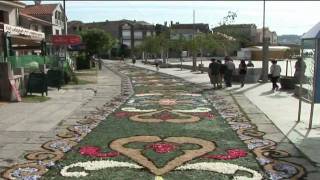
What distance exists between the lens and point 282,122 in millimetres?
13289

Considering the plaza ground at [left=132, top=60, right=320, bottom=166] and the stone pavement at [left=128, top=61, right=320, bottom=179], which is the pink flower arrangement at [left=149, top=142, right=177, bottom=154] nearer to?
the stone pavement at [left=128, top=61, right=320, bottom=179]

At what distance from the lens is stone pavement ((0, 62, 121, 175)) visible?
32.6ft

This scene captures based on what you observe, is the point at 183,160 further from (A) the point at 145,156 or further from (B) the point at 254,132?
(B) the point at 254,132

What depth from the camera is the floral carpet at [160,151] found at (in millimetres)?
7941

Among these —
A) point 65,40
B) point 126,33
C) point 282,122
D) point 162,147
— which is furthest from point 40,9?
point 126,33

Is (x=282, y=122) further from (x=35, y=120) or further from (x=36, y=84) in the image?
(x=36, y=84)

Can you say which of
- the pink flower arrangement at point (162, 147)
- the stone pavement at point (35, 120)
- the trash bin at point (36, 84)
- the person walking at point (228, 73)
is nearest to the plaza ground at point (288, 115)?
the person walking at point (228, 73)

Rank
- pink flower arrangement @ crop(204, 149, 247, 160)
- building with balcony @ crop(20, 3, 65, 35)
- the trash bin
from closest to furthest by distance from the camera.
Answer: pink flower arrangement @ crop(204, 149, 247, 160), the trash bin, building with balcony @ crop(20, 3, 65, 35)

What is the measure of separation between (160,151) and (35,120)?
18.5ft

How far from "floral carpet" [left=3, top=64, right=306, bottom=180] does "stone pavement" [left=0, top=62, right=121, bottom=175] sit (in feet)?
1.24

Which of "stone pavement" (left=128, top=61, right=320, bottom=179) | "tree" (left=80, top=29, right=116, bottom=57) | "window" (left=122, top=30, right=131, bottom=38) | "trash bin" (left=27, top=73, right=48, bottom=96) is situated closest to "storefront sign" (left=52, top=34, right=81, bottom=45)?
"trash bin" (left=27, top=73, right=48, bottom=96)

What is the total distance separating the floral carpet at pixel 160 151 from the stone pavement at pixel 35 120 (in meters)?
0.38

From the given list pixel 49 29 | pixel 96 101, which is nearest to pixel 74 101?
pixel 96 101

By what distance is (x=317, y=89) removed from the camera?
12.1 m
